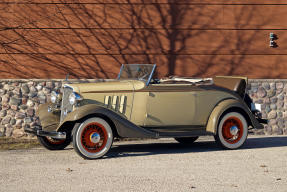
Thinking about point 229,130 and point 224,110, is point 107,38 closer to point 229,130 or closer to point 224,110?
point 224,110

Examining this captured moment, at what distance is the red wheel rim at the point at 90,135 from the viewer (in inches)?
334

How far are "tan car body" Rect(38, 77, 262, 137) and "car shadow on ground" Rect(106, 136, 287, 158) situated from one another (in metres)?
0.43

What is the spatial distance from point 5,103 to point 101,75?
234cm

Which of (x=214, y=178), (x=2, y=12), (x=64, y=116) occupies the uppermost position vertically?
(x=2, y=12)

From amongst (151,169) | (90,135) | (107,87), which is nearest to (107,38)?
(107,87)

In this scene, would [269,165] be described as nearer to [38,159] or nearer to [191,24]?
[38,159]

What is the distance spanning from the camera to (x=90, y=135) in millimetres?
8516

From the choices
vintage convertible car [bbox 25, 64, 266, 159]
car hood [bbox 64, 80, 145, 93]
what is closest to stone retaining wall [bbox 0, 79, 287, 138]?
vintage convertible car [bbox 25, 64, 266, 159]

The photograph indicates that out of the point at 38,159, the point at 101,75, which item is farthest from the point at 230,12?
the point at 38,159

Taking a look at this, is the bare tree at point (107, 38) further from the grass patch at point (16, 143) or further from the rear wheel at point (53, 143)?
the rear wheel at point (53, 143)

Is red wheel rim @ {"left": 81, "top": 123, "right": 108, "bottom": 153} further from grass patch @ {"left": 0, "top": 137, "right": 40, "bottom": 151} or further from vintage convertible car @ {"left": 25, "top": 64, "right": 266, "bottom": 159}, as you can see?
grass patch @ {"left": 0, "top": 137, "right": 40, "bottom": 151}

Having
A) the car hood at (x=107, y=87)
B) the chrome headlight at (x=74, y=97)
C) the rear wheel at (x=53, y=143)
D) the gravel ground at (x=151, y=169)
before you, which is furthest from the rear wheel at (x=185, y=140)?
the chrome headlight at (x=74, y=97)

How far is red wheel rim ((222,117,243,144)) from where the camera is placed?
9.58m

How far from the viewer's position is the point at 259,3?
1346 cm
